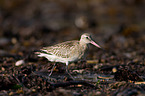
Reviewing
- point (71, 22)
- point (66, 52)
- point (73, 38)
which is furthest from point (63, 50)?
point (71, 22)

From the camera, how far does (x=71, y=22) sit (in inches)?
856

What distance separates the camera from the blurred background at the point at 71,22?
45.1ft

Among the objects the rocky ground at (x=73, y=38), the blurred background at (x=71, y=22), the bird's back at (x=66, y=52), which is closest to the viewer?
the rocky ground at (x=73, y=38)

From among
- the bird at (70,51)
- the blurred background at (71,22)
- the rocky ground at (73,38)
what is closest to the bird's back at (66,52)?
the bird at (70,51)

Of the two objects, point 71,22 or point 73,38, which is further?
point 71,22

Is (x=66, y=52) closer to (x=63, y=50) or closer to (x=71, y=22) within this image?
(x=63, y=50)

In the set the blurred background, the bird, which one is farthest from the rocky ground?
the bird

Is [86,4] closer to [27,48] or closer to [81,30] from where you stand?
[81,30]

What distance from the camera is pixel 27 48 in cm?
1244

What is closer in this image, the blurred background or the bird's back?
the bird's back

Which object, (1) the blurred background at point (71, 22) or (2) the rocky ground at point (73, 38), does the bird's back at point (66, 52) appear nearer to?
(2) the rocky ground at point (73, 38)

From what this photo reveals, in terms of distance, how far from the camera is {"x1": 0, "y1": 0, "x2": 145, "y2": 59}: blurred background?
13.8m

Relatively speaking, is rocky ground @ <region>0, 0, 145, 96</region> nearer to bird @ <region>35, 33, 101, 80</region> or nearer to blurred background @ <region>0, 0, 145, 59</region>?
blurred background @ <region>0, 0, 145, 59</region>

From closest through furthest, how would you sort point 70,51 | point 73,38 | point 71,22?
point 70,51 → point 73,38 → point 71,22
